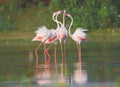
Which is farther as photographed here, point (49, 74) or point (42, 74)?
point (42, 74)

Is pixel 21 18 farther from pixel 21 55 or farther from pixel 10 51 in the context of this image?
pixel 21 55

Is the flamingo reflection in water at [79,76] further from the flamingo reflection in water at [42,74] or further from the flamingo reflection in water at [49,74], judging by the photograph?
the flamingo reflection in water at [42,74]

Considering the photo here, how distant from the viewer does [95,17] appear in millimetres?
31578

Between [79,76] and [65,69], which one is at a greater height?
[65,69]

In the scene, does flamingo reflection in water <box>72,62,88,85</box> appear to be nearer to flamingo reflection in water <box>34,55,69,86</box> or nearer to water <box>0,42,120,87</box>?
water <box>0,42,120,87</box>

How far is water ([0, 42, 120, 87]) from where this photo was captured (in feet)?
47.6

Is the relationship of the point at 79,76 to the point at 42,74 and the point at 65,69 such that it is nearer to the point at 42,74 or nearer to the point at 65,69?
the point at 42,74

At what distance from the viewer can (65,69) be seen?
17.6 meters

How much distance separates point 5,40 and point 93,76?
15.4m

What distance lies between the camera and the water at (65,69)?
1452 cm

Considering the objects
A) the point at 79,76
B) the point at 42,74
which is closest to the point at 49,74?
the point at 42,74

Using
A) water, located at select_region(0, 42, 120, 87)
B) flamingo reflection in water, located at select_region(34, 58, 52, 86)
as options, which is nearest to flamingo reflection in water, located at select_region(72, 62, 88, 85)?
water, located at select_region(0, 42, 120, 87)

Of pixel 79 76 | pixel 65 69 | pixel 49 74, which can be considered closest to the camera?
pixel 79 76

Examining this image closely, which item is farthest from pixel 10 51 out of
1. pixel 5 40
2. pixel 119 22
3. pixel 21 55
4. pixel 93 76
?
pixel 93 76
